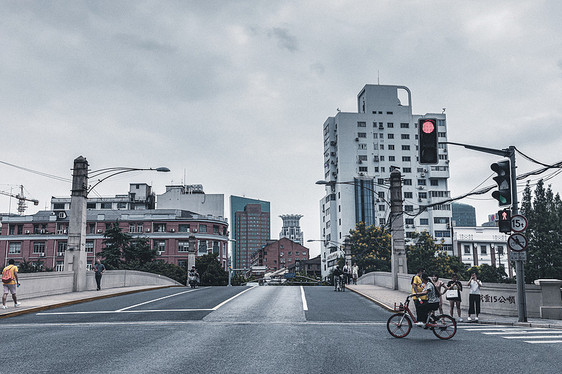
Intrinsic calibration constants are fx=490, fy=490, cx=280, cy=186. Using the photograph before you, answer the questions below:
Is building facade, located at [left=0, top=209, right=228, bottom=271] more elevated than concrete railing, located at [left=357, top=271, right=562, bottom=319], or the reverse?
building facade, located at [left=0, top=209, right=228, bottom=271]

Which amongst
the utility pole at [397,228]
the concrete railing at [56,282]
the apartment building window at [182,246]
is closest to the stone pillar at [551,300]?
the utility pole at [397,228]

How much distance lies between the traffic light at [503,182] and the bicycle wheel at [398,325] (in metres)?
5.82

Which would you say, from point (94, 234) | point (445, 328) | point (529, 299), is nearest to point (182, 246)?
point (94, 234)

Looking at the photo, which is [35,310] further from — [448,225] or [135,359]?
[448,225]

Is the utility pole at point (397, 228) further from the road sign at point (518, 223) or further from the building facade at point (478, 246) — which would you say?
the building facade at point (478, 246)

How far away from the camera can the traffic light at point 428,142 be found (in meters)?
13.5

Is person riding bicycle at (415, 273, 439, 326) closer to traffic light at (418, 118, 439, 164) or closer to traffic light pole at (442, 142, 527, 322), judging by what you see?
traffic light at (418, 118, 439, 164)

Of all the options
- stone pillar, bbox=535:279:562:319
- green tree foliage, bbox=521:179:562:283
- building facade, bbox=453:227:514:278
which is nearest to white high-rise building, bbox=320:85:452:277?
building facade, bbox=453:227:514:278

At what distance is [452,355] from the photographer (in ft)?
34.4

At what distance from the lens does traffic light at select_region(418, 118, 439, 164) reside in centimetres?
1350

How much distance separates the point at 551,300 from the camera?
18328 mm

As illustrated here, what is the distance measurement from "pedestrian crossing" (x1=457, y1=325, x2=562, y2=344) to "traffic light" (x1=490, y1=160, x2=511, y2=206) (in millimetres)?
4062

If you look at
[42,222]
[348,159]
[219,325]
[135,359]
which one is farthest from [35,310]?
[348,159]

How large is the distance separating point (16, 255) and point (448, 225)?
3574 inches
